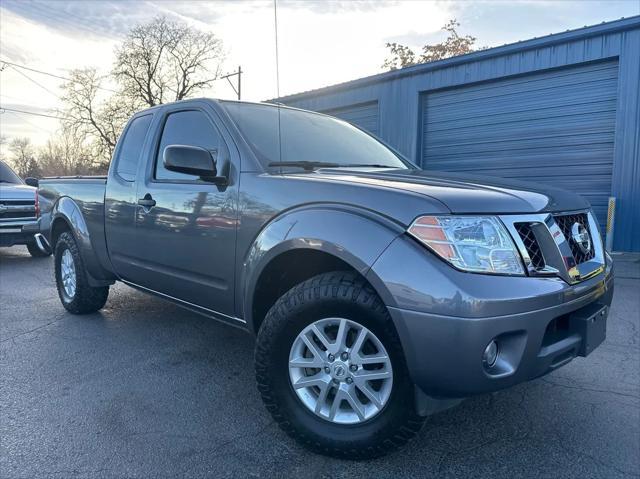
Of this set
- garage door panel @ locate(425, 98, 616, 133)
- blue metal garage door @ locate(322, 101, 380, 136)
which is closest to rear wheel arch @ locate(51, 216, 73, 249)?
garage door panel @ locate(425, 98, 616, 133)

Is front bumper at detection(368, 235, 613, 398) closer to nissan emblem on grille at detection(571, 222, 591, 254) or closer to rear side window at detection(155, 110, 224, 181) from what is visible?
nissan emblem on grille at detection(571, 222, 591, 254)

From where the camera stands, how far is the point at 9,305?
17.0ft

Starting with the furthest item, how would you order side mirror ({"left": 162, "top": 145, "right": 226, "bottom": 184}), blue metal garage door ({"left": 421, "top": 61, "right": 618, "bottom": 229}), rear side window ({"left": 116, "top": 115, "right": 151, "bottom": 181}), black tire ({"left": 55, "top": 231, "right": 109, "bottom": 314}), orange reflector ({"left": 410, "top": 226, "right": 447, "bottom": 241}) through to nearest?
blue metal garage door ({"left": 421, "top": 61, "right": 618, "bottom": 229})
black tire ({"left": 55, "top": 231, "right": 109, "bottom": 314})
rear side window ({"left": 116, "top": 115, "right": 151, "bottom": 181})
side mirror ({"left": 162, "top": 145, "right": 226, "bottom": 184})
orange reflector ({"left": 410, "top": 226, "right": 447, "bottom": 241})

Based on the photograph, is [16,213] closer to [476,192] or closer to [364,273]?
[364,273]

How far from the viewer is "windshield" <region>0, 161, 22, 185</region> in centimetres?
907

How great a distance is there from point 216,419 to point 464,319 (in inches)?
60.5

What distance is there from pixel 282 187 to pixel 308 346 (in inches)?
32.6

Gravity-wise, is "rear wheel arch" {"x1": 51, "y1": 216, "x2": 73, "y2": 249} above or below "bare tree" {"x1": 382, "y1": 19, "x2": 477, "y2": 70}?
below

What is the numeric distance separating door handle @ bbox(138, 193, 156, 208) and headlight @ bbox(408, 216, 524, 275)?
207 centimetres

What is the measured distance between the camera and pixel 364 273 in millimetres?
2094

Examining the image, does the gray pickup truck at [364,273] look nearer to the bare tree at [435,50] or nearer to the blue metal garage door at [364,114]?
the blue metal garage door at [364,114]

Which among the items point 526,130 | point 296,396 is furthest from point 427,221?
point 526,130

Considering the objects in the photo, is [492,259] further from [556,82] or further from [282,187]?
[556,82]

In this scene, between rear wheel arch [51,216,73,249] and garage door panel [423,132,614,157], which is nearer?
rear wheel arch [51,216,73,249]
